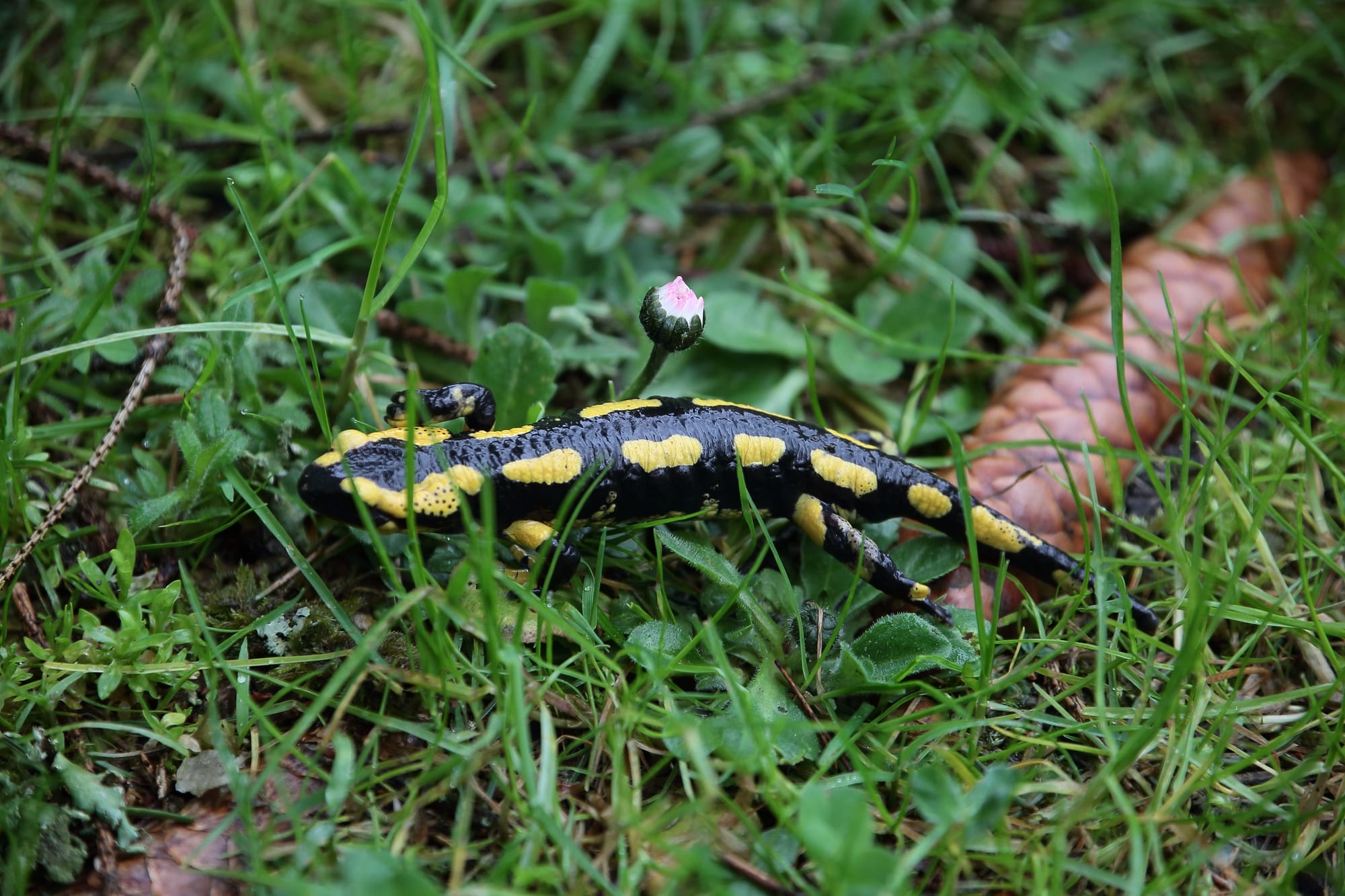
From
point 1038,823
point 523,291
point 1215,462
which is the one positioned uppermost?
point 523,291

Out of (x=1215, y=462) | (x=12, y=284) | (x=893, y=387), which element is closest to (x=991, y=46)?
(x=893, y=387)

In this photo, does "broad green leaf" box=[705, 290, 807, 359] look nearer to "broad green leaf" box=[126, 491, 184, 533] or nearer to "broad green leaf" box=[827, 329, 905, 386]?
"broad green leaf" box=[827, 329, 905, 386]

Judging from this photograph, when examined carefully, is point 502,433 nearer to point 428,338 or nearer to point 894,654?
point 428,338

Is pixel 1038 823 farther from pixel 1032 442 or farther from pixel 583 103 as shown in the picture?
pixel 583 103

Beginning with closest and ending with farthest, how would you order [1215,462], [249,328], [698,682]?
[698,682] → [249,328] → [1215,462]

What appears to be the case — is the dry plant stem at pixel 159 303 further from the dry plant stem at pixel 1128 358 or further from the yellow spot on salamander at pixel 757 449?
the dry plant stem at pixel 1128 358

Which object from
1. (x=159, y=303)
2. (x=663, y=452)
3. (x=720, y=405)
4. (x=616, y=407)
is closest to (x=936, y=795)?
(x=663, y=452)

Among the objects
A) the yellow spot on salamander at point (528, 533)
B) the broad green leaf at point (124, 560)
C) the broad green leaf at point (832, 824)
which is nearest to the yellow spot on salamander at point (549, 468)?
the yellow spot on salamander at point (528, 533)
